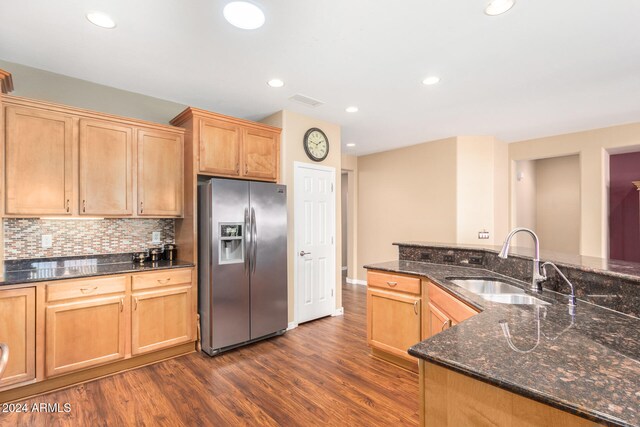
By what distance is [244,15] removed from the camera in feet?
6.31

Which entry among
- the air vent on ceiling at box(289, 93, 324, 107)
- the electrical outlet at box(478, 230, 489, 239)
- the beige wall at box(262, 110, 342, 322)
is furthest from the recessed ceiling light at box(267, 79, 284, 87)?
the electrical outlet at box(478, 230, 489, 239)

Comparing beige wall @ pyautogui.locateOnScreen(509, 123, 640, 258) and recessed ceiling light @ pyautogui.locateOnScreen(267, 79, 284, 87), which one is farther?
beige wall @ pyautogui.locateOnScreen(509, 123, 640, 258)

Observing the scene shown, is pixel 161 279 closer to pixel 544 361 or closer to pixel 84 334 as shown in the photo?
pixel 84 334

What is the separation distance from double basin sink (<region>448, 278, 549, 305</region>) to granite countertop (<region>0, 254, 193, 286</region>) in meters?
2.56

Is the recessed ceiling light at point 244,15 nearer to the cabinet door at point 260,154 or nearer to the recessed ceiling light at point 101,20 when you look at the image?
the recessed ceiling light at point 101,20

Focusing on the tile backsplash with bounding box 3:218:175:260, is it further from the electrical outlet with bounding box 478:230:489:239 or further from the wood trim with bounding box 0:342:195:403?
the electrical outlet with bounding box 478:230:489:239

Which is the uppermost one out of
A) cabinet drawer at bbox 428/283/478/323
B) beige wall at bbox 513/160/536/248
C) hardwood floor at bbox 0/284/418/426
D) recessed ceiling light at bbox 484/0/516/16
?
recessed ceiling light at bbox 484/0/516/16

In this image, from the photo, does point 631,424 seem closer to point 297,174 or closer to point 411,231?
point 297,174

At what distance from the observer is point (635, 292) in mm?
1458

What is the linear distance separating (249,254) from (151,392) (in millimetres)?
1380

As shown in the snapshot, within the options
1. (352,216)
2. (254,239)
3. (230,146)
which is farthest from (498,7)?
(352,216)

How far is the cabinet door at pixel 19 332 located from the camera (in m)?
2.16

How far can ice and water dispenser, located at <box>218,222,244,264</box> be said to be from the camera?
3.03 metres

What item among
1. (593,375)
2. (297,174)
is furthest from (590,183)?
(593,375)
